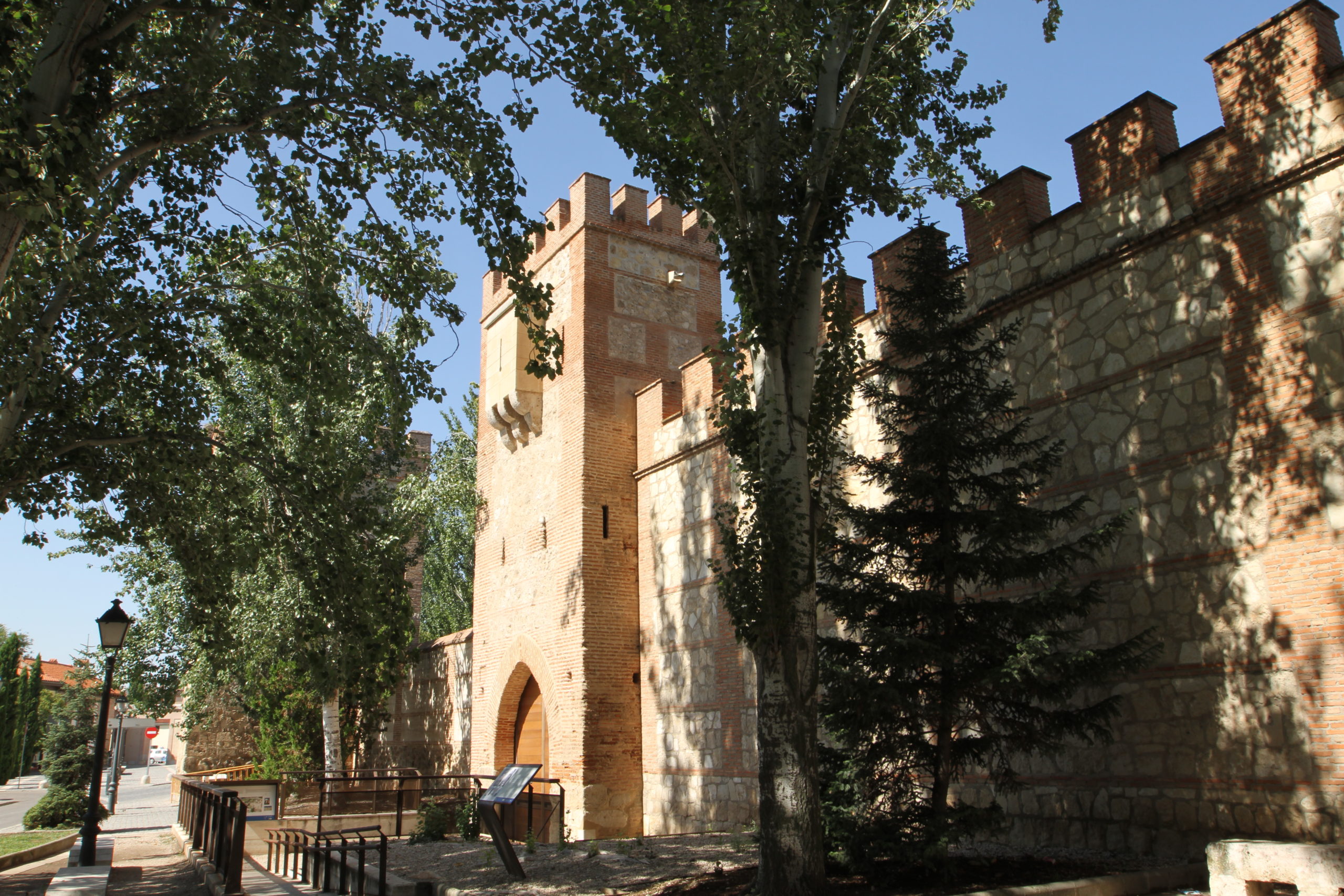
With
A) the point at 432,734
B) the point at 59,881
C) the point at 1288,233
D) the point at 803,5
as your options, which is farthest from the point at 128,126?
the point at 432,734

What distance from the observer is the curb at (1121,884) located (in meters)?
5.60

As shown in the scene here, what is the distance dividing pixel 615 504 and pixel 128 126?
8558mm

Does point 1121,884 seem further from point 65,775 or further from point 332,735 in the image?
point 65,775

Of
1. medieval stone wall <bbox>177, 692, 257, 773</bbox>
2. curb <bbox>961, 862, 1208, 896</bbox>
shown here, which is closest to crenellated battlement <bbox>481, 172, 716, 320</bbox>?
curb <bbox>961, 862, 1208, 896</bbox>

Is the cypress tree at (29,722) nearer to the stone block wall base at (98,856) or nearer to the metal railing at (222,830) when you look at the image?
the stone block wall base at (98,856)

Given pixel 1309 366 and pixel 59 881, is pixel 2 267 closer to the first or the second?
pixel 59 881

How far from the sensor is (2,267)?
586cm

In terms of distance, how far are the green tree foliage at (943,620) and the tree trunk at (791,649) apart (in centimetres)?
48

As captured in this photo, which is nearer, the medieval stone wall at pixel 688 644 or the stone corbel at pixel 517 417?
the medieval stone wall at pixel 688 644

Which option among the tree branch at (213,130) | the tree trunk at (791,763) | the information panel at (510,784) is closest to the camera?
the tree trunk at (791,763)

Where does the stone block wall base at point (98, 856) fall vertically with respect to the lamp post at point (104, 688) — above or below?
below

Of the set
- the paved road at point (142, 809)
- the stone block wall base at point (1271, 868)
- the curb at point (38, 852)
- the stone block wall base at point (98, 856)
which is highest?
the stone block wall base at point (1271, 868)

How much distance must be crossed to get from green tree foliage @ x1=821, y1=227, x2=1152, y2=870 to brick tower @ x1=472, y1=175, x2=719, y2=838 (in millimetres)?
7072

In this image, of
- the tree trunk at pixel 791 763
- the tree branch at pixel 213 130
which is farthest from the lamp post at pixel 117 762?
the tree trunk at pixel 791 763
